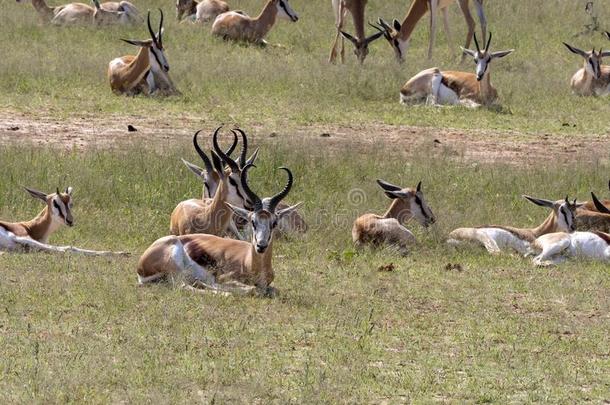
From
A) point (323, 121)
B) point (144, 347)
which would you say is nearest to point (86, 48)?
point (323, 121)

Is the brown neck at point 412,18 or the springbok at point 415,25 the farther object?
the brown neck at point 412,18

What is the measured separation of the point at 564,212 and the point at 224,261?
319 cm

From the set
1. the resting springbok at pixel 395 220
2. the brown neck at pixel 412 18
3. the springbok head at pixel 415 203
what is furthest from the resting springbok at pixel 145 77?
the springbok head at pixel 415 203

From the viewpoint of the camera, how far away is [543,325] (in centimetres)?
812

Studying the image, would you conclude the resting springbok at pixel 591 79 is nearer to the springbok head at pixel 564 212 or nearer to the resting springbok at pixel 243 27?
the resting springbok at pixel 243 27

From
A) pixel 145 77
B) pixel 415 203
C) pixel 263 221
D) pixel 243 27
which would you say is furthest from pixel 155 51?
pixel 263 221

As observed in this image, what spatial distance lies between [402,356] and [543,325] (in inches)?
47.3

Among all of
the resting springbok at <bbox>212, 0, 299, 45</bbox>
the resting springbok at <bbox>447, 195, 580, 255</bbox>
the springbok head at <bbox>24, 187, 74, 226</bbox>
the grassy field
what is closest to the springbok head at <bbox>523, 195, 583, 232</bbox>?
the resting springbok at <bbox>447, 195, 580, 255</bbox>

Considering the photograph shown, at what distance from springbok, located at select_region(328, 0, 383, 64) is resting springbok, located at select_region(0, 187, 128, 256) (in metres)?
9.16

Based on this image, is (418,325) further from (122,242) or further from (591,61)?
(591,61)

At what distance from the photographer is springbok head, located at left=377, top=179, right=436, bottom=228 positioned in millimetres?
11055

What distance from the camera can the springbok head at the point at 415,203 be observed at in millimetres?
Result: 11055

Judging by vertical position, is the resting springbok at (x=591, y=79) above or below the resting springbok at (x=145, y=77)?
above

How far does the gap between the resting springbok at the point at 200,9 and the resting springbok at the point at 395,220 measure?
1151cm
